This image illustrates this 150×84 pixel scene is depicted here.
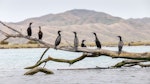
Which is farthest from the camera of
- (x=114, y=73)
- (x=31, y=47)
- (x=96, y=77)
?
(x=31, y=47)

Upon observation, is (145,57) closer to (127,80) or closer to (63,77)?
(127,80)

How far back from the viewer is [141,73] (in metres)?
39.2

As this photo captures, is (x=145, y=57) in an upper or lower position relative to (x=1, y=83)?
upper

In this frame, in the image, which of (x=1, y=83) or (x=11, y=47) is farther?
(x=11, y=47)

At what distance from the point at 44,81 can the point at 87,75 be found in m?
5.08

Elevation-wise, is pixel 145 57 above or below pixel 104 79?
above

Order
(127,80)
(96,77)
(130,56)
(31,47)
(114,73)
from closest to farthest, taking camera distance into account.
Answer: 1. (130,56)
2. (127,80)
3. (96,77)
4. (114,73)
5. (31,47)

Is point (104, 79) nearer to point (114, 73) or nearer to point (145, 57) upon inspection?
point (114, 73)

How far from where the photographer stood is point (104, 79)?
35.7m

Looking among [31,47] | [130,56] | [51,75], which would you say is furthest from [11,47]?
[130,56]

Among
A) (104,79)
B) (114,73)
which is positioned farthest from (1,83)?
(114,73)

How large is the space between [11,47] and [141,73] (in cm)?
13571

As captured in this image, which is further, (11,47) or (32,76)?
(11,47)

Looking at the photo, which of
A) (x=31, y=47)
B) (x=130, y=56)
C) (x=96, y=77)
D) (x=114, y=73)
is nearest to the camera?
(x=130, y=56)
